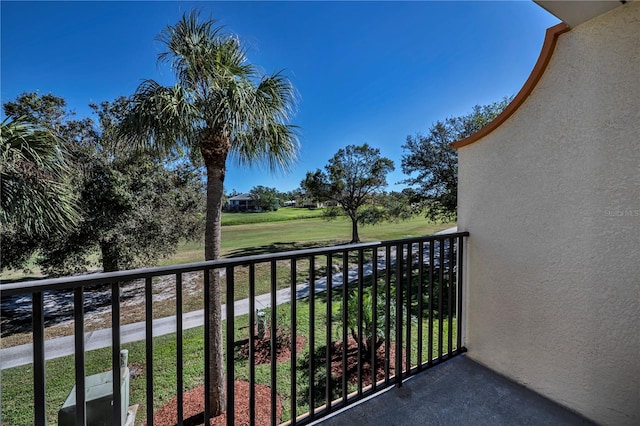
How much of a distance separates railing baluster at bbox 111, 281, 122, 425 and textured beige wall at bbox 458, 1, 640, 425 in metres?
2.16

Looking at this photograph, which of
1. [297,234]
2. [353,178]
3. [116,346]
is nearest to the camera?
[116,346]

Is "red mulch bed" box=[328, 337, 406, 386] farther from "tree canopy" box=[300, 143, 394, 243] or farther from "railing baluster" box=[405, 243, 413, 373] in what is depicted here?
"tree canopy" box=[300, 143, 394, 243]

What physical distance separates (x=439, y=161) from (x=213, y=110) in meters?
6.74

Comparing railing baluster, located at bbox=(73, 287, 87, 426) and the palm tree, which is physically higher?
the palm tree

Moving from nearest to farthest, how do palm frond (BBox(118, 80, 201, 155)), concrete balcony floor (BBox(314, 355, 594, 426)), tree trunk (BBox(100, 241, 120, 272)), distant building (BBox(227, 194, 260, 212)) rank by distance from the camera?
concrete balcony floor (BBox(314, 355, 594, 426)), palm frond (BBox(118, 80, 201, 155)), tree trunk (BBox(100, 241, 120, 272)), distant building (BBox(227, 194, 260, 212))

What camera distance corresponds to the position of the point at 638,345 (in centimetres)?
138

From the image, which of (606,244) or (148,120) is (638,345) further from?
(148,120)

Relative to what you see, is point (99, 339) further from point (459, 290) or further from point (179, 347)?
point (459, 290)

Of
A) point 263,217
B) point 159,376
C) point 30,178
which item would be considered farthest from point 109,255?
point 263,217

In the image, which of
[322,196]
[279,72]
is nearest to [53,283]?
[279,72]

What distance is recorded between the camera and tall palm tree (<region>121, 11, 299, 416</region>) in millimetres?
3342

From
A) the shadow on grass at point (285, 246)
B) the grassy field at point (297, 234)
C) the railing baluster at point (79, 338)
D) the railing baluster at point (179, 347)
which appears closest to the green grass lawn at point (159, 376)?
the railing baluster at point (179, 347)

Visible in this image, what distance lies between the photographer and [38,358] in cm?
93

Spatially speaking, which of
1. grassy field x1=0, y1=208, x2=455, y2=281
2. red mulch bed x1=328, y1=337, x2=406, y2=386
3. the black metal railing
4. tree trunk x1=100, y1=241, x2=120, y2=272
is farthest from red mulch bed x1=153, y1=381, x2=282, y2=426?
grassy field x1=0, y1=208, x2=455, y2=281
